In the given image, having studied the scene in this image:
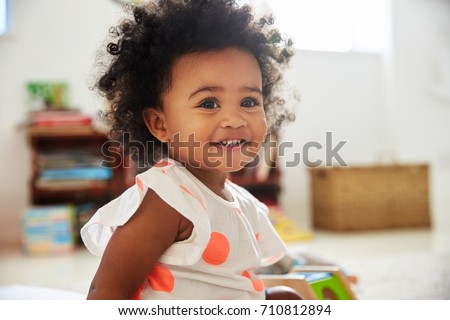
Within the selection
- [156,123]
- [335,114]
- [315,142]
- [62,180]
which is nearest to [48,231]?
[62,180]

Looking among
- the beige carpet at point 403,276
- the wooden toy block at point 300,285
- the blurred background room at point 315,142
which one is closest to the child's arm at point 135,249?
the wooden toy block at point 300,285

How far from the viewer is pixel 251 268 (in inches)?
23.6

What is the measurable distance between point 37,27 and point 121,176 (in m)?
0.71

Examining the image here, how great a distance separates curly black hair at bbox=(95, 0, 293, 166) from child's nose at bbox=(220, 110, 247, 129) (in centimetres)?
7

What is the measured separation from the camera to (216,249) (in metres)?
0.54

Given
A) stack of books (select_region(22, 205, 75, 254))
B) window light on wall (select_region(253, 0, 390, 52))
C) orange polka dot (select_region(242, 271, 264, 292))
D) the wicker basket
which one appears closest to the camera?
orange polka dot (select_region(242, 271, 264, 292))

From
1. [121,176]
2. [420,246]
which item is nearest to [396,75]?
[420,246]

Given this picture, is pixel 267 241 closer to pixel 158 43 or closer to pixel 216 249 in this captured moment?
pixel 216 249

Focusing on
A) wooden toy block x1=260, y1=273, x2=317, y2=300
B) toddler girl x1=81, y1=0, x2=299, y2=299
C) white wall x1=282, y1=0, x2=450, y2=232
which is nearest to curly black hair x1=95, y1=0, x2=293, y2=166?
toddler girl x1=81, y1=0, x2=299, y2=299

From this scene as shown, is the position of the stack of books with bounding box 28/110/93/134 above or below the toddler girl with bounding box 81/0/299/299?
above

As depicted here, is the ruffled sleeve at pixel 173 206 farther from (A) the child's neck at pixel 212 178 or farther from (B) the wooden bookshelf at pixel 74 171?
(B) the wooden bookshelf at pixel 74 171

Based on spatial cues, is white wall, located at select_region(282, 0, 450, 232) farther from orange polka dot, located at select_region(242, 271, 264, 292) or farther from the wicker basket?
orange polka dot, located at select_region(242, 271, 264, 292)

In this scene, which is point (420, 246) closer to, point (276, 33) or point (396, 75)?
point (396, 75)

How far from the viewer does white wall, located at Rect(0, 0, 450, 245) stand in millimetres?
2172
